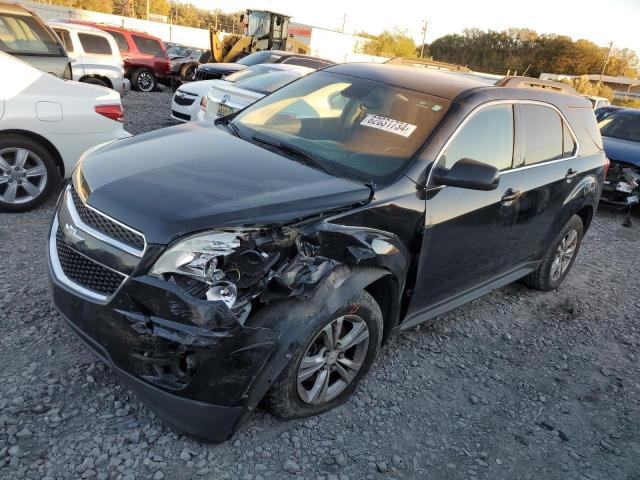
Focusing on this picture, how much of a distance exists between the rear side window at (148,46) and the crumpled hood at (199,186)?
49.9 feet

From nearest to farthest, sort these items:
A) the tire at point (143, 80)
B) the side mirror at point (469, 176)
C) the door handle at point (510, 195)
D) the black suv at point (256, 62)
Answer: the side mirror at point (469, 176), the door handle at point (510, 195), the black suv at point (256, 62), the tire at point (143, 80)

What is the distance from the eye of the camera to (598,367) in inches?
158

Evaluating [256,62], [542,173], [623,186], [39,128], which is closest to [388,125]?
[542,173]

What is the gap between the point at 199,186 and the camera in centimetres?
261

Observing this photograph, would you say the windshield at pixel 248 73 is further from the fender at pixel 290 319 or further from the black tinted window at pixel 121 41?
the black tinted window at pixel 121 41

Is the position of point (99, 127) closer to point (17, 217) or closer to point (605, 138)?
point (17, 217)

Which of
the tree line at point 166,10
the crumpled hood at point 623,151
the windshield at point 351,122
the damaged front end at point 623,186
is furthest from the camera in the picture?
the tree line at point 166,10

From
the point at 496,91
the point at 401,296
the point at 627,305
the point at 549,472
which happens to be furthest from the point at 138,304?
the point at 627,305

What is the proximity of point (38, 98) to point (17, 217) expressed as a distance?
3.71 feet

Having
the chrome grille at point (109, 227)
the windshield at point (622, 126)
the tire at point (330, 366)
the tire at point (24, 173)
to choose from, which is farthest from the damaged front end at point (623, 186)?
the chrome grille at point (109, 227)

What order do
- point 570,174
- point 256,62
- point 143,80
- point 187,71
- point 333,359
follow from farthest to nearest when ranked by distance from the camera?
point 187,71 → point 143,80 → point 256,62 → point 570,174 → point 333,359

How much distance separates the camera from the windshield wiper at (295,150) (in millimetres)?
3092

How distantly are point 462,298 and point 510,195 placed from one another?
80 cm

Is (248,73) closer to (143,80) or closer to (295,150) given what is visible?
(295,150)
